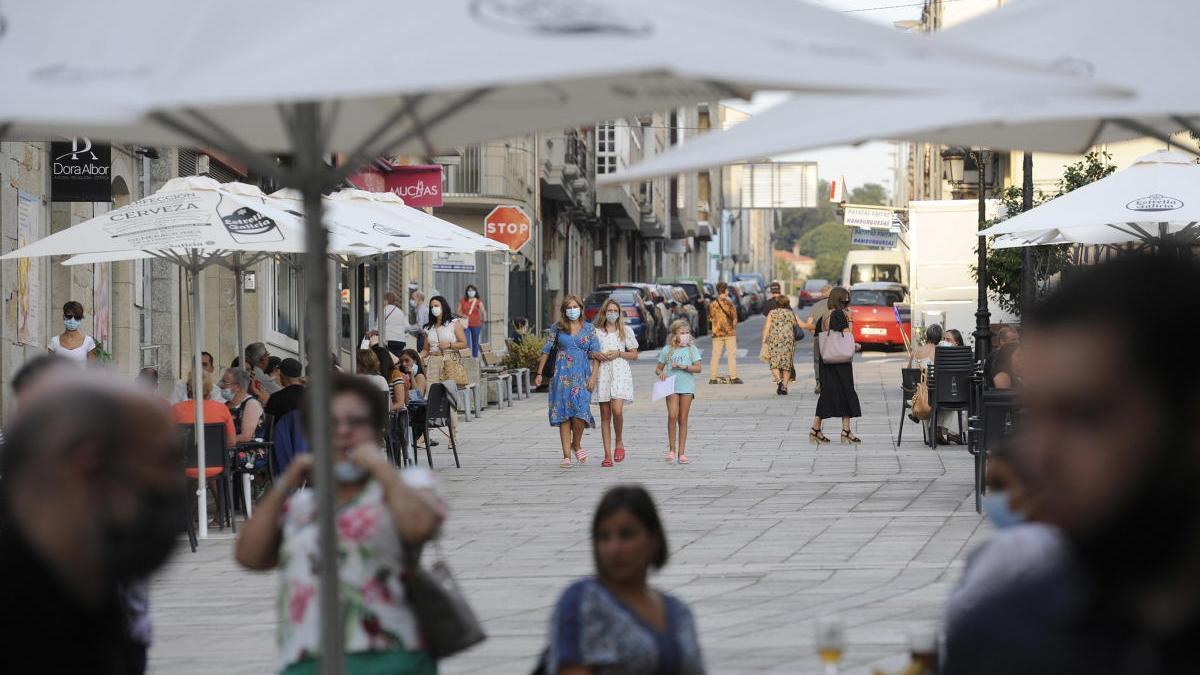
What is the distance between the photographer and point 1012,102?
423cm

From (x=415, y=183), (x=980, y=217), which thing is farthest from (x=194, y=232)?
(x=415, y=183)

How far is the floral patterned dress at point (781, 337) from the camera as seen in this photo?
27.5 m

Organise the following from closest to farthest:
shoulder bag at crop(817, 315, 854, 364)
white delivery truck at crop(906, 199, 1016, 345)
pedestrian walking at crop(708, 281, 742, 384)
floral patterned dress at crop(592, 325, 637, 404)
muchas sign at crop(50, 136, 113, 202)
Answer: muchas sign at crop(50, 136, 113, 202)
floral patterned dress at crop(592, 325, 637, 404)
shoulder bag at crop(817, 315, 854, 364)
pedestrian walking at crop(708, 281, 742, 384)
white delivery truck at crop(906, 199, 1016, 345)

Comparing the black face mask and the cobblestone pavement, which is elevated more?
the black face mask

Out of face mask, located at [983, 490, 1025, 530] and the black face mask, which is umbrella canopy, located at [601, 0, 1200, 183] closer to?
face mask, located at [983, 490, 1025, 530]

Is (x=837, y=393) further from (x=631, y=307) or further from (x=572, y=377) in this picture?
(x=631, y=307)

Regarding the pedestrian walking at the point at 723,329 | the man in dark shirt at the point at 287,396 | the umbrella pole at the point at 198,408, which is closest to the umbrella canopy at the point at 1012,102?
the umbrella pole at the point at 198,408

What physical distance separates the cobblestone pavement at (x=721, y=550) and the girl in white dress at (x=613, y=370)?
0.40 m

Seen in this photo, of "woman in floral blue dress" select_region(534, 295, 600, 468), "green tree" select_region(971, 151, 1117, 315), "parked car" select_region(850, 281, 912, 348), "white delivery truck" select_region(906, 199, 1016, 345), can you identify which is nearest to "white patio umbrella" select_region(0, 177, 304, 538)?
"woman in floral blue dress" select_region(534, 295, 600, 468)

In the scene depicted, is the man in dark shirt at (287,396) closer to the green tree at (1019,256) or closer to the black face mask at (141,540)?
the black face mask at (141,540)

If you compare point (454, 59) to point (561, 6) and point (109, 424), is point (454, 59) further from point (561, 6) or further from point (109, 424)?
point (109, 424)

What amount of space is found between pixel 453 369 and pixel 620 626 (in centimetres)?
1923

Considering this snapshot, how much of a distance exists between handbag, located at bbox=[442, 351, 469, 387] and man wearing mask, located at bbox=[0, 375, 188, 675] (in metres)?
20.5

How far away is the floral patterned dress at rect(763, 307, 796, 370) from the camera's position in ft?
90.3
